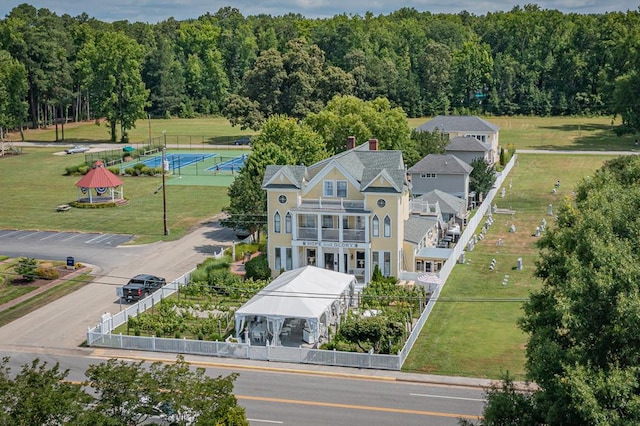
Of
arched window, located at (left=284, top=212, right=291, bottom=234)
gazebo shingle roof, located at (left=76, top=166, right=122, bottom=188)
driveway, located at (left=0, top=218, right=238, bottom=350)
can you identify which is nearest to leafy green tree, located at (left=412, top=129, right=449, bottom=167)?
driveway, located at (left=0, top=218, right=238, bottom=350)

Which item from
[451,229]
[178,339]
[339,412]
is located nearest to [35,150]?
[451,229]

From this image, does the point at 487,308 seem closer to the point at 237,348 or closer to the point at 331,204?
the point at 331,204

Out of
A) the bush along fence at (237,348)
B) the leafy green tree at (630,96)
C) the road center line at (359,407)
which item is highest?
the leafy green tree at (630,96)

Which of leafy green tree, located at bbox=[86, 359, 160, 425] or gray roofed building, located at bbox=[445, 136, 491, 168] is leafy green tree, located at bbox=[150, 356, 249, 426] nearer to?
leafy green tree, located at bbox=[86, 359, 160, 425]

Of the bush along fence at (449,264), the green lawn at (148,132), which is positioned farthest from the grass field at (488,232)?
the bush along fence at (449,264)

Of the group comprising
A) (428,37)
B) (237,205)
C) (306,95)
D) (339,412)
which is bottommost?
(339,412)

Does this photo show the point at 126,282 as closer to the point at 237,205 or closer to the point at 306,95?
the point at 237,205

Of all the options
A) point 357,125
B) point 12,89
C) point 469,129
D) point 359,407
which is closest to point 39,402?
point 359,407

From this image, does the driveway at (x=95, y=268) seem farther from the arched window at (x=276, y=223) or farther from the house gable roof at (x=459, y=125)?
the house gable roof at (x=459, y=125)
